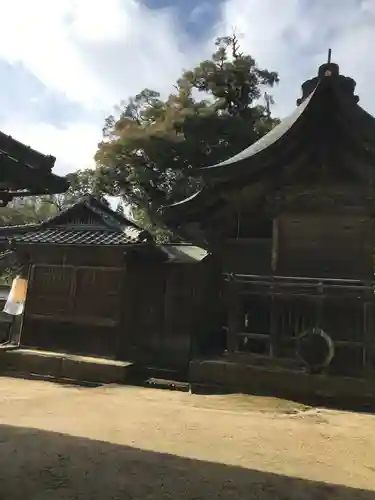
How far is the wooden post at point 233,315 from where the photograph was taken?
31.3 feet

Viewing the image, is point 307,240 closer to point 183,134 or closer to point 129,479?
point 129,479

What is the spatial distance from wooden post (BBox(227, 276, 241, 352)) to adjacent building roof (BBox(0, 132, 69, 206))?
200 inches

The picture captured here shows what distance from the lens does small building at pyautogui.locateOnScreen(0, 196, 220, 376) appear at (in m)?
11.5

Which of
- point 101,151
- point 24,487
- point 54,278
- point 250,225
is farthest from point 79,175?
point 24,487

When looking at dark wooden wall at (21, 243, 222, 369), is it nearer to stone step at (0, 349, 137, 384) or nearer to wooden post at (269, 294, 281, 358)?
stone step at (0, 349, 137, 384)

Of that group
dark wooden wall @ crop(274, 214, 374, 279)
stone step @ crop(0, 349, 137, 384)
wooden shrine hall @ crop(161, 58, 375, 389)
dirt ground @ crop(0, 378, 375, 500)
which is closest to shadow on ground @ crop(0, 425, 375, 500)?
dirt ground @ crop(0, 378, 375, 500)

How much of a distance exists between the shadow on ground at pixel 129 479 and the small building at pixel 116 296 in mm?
6180

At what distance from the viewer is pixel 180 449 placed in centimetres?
559

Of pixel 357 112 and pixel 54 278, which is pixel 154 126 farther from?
pixel 357 112

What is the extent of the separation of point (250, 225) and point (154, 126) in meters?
20.1

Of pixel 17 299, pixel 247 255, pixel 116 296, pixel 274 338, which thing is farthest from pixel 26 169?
pixel 17 299

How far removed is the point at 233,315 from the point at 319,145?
3.93 meters

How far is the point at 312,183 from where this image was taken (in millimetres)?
9727

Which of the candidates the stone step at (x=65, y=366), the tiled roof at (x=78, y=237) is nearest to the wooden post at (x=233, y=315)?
the stone step at (x=65, y=366)
